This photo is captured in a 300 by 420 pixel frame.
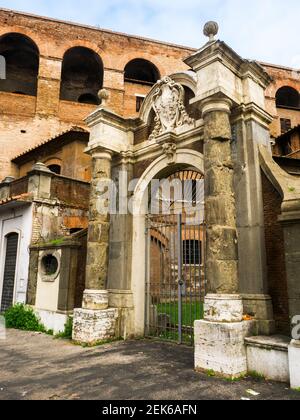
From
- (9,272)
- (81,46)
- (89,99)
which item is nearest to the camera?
(9,272)

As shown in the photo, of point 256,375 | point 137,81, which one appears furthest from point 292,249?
point 137,81

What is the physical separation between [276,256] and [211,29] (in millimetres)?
4231

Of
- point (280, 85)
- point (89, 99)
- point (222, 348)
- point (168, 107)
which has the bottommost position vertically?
point (222, 348)

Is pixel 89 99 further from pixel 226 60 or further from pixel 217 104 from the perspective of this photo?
pixel 217 104

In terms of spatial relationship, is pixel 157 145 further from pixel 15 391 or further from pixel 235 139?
pixel 15 391

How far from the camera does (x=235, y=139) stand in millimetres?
6109

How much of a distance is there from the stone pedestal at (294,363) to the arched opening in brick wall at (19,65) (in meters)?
21.2

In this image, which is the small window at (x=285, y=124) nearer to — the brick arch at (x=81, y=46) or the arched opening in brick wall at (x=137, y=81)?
the arched opening in brick wall at (x=137, y=81)

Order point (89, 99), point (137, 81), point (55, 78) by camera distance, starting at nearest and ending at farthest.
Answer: point (55, 78), point (137, 81), point (89, 99)

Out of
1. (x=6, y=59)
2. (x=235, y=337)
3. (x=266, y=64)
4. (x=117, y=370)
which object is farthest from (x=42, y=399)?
(x=266, y=64)

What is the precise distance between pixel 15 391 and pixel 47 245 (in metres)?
5.63

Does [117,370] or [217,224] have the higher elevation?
[217,224]

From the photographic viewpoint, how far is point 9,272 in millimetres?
11195

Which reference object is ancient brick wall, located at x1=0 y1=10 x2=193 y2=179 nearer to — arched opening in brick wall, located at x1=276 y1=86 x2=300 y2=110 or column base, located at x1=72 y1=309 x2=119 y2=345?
arched opening in brick wall, located at x1=276 y1=86 x2=300 y2=110
